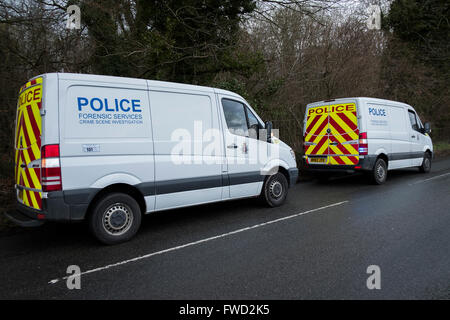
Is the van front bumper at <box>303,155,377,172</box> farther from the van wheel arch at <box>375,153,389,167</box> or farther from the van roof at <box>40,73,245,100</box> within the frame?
the van roof at <box>40,73,245,100</box>

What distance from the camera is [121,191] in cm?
467

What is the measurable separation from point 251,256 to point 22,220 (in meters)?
2.94

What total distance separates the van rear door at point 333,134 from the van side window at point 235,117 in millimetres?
3565

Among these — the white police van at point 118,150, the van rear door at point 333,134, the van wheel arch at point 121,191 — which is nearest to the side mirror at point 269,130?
the white police van at point 118,150

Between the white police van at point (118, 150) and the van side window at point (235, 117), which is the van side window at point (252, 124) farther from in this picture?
the white police van at point (118, 150)

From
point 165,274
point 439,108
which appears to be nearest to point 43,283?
point 165,274

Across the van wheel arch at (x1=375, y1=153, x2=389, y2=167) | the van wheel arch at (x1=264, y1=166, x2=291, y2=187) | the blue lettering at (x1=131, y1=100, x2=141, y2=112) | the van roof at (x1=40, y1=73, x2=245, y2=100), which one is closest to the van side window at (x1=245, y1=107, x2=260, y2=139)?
the van wheel arch at (x1=264, y1=166, x2=291, y2=187)

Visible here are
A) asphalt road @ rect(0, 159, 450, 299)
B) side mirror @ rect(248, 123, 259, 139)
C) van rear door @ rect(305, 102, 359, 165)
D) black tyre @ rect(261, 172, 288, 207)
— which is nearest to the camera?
asphalt road @ rect(0, 159, 450, 299)

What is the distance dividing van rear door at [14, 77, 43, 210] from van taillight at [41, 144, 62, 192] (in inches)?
6.1

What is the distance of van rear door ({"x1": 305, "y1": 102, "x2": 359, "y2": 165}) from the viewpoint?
847cm

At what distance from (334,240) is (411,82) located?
1788 cm
